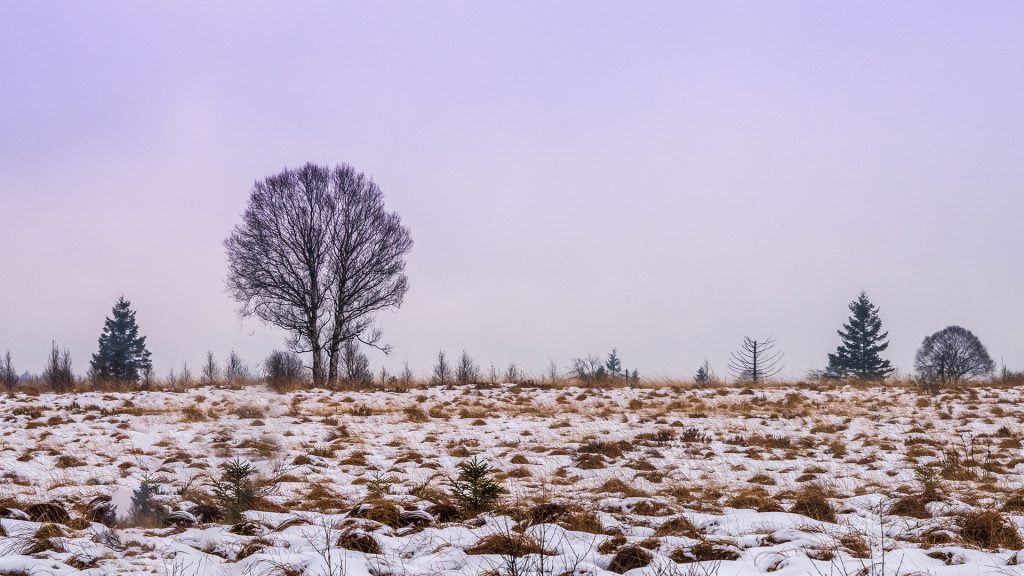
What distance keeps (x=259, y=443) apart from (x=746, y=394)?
46.2ft

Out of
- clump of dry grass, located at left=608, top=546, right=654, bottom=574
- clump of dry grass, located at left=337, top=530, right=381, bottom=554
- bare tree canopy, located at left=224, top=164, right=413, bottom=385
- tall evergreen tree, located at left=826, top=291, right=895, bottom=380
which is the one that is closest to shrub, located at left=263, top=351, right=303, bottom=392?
bare tree canopy, located at left=224, top=164, right=413, bottom=385

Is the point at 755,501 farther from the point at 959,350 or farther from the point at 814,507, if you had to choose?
the point at 959,350

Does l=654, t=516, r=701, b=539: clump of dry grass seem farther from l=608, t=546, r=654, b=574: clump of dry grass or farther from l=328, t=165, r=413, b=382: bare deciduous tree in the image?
l=328, t=165, r=413, b=382: bare deciduous tree

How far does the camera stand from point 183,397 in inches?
660

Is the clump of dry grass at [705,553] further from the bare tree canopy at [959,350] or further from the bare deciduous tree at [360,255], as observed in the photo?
the bare tree canopy at [959,350]

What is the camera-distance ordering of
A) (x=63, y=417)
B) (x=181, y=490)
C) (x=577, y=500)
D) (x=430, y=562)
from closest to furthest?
(x=430, y=562)
(x=577, y=500)
(x=181, y=490)
(x=63, y=417)

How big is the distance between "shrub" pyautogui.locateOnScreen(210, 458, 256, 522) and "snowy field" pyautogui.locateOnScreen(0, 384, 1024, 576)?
142 mm

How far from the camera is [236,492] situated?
20.1 ft

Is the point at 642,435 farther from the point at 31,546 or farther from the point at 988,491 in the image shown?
the point at 31,546

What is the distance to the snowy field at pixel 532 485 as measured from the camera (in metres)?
4.56

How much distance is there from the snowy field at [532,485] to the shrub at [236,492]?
142mm

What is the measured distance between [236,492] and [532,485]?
3.47 m

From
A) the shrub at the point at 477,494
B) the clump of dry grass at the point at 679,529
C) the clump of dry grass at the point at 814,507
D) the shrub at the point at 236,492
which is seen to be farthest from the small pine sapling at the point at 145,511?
the clump of dry grass at the point at 814,507

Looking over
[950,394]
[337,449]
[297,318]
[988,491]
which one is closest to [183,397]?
[337,449]
